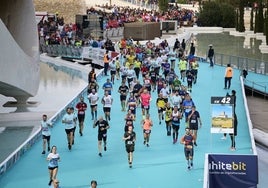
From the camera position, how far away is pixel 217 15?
8156cm

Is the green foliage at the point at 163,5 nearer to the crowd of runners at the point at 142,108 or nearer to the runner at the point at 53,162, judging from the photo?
the crowd of runners at the point at 142,108

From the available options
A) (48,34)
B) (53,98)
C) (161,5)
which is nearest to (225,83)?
(53,98)

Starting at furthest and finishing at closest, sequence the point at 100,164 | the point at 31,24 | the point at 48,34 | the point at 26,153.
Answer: the point at 48,34, the point at 31,24, the point at 26,153, the point at 100,164

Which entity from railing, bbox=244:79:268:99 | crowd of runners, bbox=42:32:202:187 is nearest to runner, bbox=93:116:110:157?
crowd of runners, bbox=42:32:202:187

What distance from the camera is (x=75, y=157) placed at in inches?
741

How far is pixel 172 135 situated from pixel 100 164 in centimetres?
360

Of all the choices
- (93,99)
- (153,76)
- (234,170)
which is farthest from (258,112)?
(234,170)

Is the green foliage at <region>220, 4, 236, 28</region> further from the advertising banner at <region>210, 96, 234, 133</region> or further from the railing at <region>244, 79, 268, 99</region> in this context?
the advertising banner at <region>210, 96, 234, 133</region>

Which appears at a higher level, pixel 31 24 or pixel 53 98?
pixel 31 24

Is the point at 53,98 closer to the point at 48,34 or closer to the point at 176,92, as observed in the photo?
the point at 176,92

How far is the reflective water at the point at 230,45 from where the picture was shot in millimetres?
52094

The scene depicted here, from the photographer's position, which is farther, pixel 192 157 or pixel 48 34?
pixel 48 34

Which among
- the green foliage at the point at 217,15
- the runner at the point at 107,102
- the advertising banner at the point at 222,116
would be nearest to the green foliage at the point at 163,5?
the green foliage at the point at 217,15

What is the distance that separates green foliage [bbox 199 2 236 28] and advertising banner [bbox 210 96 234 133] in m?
63.5
